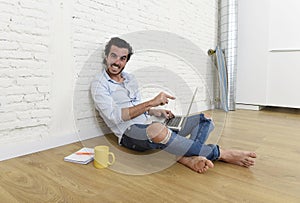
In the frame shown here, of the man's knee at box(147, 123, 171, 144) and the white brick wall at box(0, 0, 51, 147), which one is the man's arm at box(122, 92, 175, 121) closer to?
the man's knee at box(147, 123, 171, 144)

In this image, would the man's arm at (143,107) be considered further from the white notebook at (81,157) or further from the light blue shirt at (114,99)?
the white notebook at (81,157)

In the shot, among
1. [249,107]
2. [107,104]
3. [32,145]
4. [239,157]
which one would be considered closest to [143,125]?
[107,104]

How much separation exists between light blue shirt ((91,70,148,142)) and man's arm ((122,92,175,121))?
0.15 ft

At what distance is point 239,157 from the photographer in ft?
3.70

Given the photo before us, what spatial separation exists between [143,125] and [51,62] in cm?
65

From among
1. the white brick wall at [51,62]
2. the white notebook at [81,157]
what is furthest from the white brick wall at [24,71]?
the white notebook at [81,157]

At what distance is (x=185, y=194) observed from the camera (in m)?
0.86

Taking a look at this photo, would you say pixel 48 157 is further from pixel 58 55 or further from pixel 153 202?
pixel 153 202

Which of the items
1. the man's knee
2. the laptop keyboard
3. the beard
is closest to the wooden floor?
the man's knee

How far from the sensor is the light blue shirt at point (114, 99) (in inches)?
52.2

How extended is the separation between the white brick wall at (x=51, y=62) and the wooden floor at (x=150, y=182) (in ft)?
0.58

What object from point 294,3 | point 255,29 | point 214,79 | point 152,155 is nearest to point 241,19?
point 255,29

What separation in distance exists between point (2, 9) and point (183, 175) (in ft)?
3.87

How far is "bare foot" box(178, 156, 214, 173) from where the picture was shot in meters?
1.04
